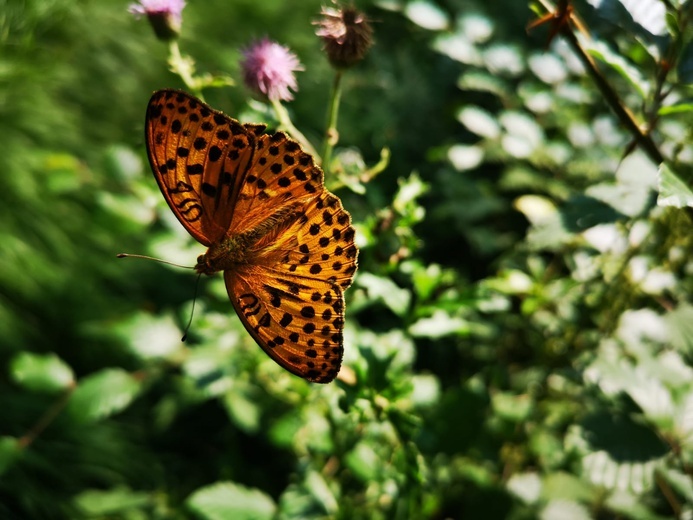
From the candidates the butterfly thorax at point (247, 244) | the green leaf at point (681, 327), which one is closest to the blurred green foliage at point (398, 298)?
the green leaf at point (681, 327)

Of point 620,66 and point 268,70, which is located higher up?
point 620,66

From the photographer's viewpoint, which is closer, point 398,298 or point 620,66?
point 620,66

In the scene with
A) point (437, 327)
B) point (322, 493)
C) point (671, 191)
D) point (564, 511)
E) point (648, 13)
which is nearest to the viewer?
point (671, 191)

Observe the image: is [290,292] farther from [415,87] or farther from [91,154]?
Result: [415,87]

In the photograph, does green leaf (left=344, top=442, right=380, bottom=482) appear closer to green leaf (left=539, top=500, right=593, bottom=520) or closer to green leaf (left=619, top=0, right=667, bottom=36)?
green leaf (left=539, top=500, right=593, bottom=520)

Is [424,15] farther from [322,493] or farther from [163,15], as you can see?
[322,493]

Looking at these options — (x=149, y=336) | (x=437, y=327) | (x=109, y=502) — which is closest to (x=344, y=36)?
(x=437, y=327)

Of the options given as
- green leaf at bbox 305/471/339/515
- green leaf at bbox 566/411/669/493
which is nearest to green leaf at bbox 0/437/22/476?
green leaf at bbox 305/471/339/515

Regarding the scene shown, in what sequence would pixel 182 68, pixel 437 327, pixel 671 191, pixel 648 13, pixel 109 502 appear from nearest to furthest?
pixel 671 191
pixel 648 13
pixel 182 68
pixel 437 327
pixel 109 502
